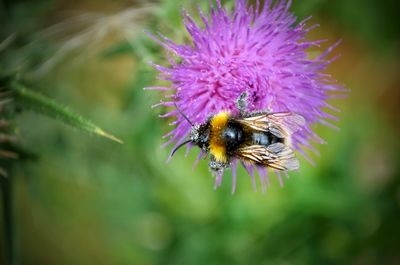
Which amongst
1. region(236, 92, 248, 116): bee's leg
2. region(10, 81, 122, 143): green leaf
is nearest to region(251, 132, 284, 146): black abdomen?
region(236, 92, 248, 116): bee's leg

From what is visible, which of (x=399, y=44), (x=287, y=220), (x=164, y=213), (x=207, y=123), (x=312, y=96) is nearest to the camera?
(x=207, y=123)

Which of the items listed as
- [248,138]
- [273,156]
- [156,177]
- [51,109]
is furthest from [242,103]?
[156,177]

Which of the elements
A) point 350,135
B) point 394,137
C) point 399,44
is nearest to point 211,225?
point 350,135

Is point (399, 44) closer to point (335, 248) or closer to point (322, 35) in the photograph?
point (322, 35)

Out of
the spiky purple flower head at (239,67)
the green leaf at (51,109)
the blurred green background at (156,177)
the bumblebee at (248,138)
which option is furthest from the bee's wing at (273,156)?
the blurred green background at (156,177)

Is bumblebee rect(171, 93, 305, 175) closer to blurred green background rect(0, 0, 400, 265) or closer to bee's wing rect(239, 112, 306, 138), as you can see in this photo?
bee's wing rect(239, 112, 306, 138)

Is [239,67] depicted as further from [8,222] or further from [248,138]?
[8,222]

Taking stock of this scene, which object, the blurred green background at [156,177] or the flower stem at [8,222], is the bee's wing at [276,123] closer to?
the blurred green background at [156,177]

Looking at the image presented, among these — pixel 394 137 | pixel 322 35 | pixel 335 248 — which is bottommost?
pixel 335 248
